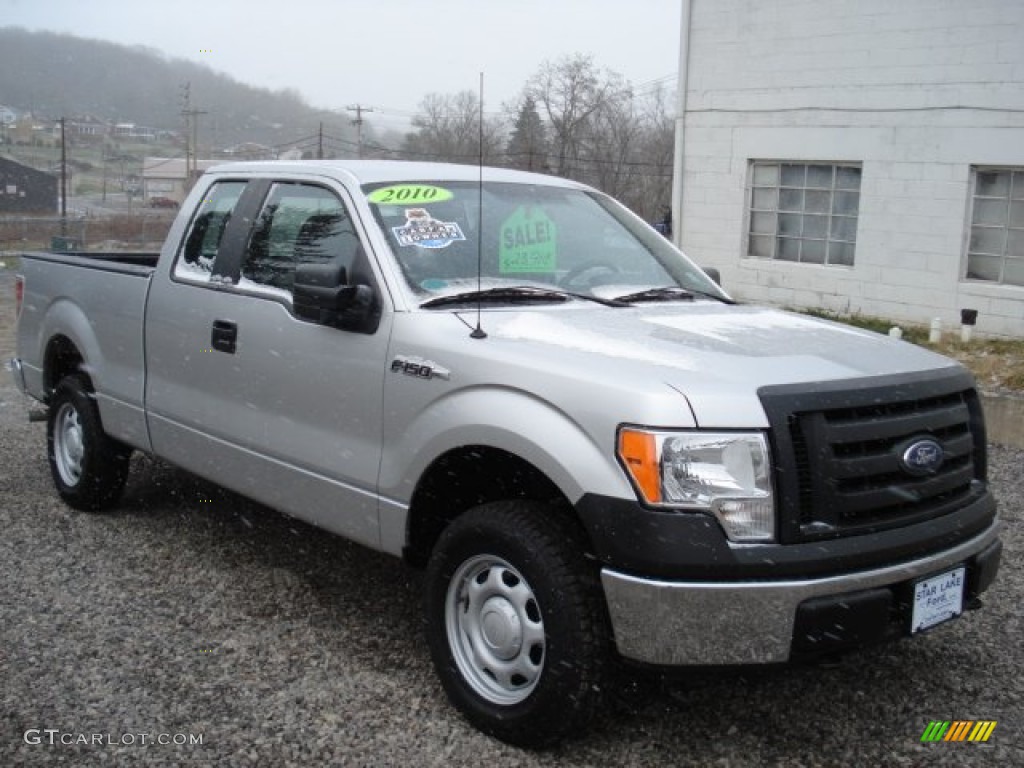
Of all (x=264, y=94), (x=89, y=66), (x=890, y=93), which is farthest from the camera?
(x=89, y=66)

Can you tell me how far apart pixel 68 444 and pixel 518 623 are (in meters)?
3.83

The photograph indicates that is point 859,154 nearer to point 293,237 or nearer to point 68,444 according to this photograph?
point 293,237

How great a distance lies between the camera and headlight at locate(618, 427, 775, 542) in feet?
9.53

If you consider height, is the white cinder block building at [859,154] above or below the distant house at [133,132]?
below

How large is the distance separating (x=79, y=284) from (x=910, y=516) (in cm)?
456

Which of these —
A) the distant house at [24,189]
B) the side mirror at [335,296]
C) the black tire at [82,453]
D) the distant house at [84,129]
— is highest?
the distant house at [84,129]

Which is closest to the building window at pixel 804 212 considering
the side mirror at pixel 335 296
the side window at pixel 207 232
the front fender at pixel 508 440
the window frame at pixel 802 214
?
the window frame at pixel 802 214

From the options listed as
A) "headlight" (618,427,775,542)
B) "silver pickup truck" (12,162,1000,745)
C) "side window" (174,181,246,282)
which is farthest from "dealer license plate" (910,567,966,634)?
"side window" (174,181,246,282)

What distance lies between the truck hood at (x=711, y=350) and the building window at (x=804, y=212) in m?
8.99

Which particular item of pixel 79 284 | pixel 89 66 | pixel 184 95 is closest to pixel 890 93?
pixel 79 284

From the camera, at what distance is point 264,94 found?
22.3 m

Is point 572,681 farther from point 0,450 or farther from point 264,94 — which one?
point 264,94

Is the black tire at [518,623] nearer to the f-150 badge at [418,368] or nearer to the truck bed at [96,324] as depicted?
the f-150 badge at [418,368]

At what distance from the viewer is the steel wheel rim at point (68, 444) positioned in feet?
19.4
